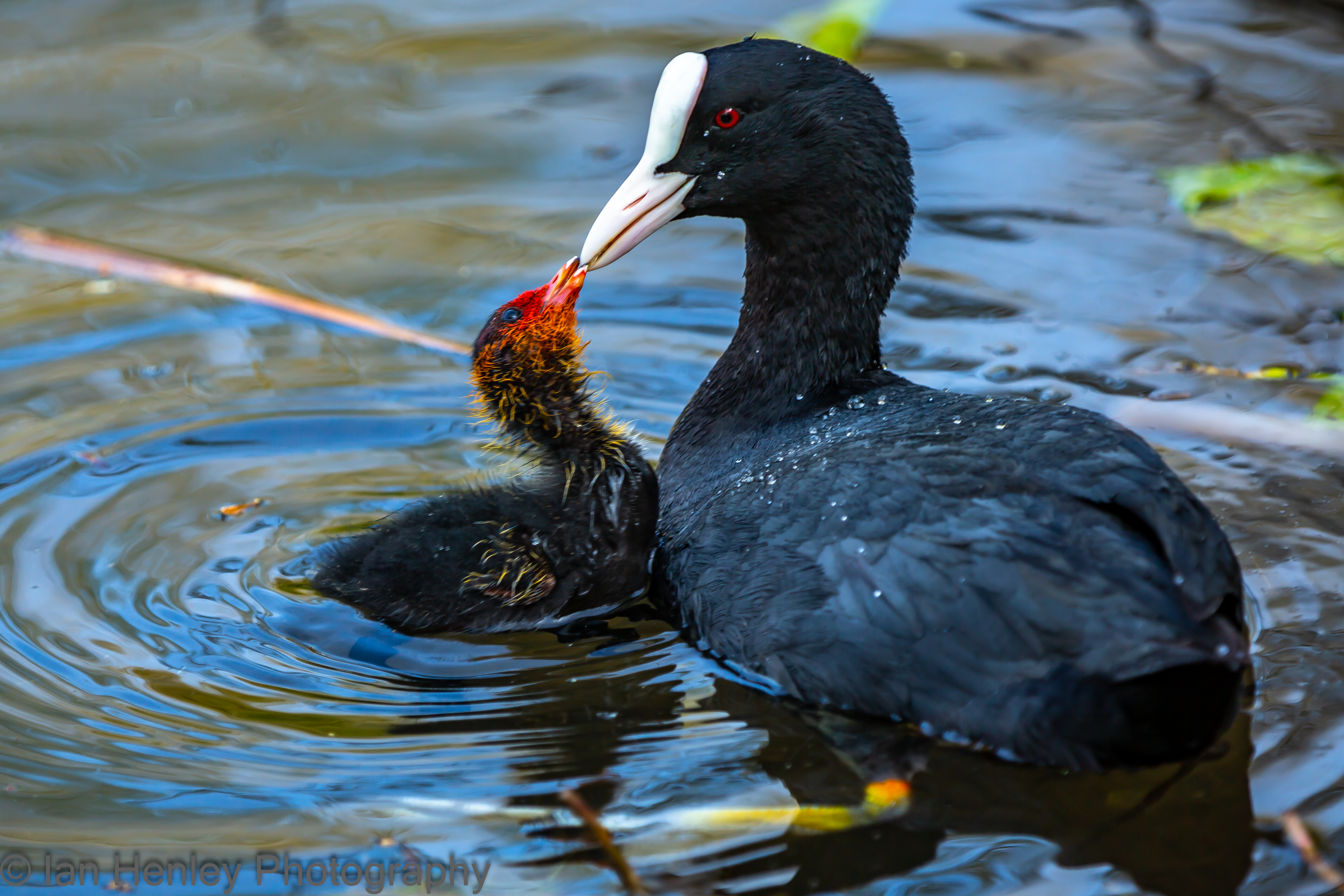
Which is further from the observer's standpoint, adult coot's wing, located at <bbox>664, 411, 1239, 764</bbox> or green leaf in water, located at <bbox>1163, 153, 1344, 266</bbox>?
green leaf in water, located at <bbox>1163, 153, 1344, 266</bbox>

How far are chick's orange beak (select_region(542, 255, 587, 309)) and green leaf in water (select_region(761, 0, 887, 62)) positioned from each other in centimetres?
316

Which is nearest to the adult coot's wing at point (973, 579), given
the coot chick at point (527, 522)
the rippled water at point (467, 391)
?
the rippled water at point (467, 391)

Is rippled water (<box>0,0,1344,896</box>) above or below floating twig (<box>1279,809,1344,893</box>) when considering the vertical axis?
above

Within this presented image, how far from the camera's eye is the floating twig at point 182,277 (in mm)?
4633

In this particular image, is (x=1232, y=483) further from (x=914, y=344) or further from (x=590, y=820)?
(x=590, y=820)

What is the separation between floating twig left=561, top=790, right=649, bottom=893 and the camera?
2.51 metres

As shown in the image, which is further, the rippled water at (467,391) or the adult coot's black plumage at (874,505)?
the rippled water at (467,391)

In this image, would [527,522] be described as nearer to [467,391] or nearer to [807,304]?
[807,304]

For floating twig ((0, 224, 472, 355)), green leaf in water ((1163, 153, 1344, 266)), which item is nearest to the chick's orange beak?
floating twig ((0, 224, 472, 355))

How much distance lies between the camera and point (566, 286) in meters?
3.21

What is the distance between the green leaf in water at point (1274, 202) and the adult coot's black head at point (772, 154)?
2.08 meters

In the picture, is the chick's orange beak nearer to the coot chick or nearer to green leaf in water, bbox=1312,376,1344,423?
the coot chick

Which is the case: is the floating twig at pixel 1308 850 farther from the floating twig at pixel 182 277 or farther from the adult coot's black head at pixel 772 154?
the floating twig at pixel 182 277

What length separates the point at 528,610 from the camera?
322 cm
